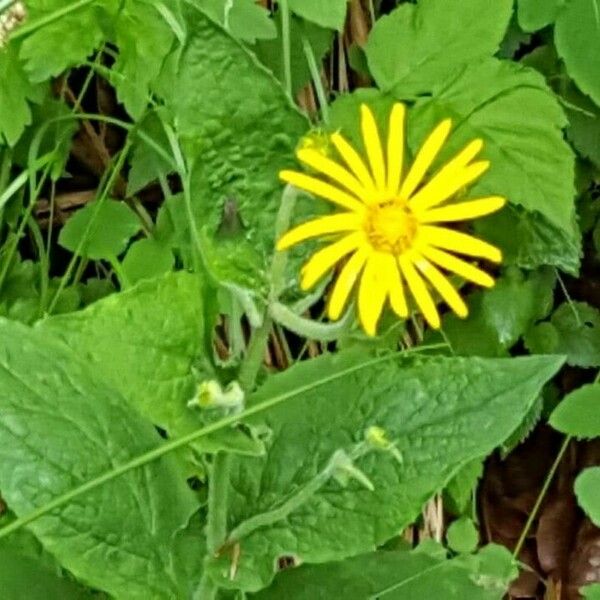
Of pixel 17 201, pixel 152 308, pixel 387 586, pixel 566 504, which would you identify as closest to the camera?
pixel 152 308

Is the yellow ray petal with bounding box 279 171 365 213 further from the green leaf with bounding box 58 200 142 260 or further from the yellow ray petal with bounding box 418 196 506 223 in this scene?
the green leaf with bounding box 58 200 142 260

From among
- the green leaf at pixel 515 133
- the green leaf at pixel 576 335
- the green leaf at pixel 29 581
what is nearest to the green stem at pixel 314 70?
the green leaf at pixel 515 133

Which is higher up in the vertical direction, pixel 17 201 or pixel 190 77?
pixel 190 77

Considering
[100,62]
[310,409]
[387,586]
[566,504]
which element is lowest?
[566,504]

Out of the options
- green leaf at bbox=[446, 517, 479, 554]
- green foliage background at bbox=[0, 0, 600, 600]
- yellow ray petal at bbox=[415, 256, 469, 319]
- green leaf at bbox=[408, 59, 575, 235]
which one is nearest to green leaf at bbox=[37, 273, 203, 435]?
green foliage background at bbox=[0, 0, 600, 600]

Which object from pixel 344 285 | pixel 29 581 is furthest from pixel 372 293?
pixel 29 581

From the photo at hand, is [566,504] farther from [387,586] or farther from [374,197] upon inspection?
[374,197]

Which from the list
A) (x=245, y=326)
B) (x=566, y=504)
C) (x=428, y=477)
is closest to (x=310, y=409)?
(x=428, y=477)
